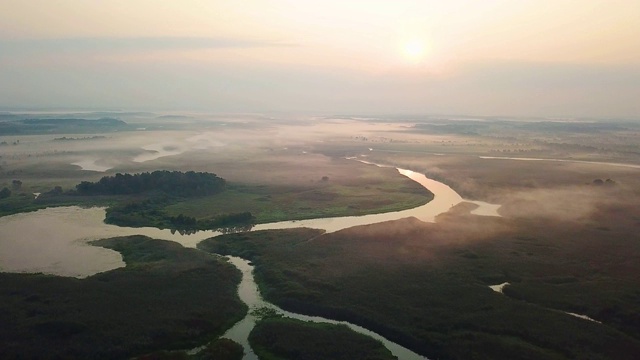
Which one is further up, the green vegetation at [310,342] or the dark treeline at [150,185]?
the dark treeline at [150,185]

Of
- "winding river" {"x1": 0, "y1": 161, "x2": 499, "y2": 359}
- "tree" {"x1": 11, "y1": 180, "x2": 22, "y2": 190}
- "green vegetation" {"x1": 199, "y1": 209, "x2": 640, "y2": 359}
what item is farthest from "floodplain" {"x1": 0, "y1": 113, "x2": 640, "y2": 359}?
"winding river" {"x1": 0, "y1": 161, "x2": 499, "y2": 359}

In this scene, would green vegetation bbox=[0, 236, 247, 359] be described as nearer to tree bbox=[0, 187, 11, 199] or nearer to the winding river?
the winding river

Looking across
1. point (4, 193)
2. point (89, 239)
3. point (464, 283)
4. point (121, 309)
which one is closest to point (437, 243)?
point (464, 283)

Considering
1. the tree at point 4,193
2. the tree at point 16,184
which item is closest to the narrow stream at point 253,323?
the tree at point 4,193

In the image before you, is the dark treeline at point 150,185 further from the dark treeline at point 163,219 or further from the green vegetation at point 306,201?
the dark treeline at point 163,219

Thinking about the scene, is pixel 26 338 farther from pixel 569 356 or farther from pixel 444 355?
pixel 569 356
